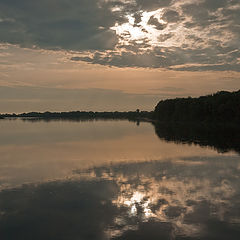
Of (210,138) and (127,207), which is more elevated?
(210,138)

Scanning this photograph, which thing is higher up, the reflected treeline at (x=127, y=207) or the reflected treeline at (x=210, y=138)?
the reflected treeline at (x=210, y=138)

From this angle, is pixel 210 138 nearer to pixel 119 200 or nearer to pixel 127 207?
pixel 119 200

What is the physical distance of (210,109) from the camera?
14012 cm

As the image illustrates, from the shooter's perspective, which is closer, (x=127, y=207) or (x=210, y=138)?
(x=127, y=207)

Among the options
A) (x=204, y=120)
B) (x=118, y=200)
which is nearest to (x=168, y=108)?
(x=204, y=120)

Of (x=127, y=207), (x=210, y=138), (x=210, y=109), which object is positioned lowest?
(x=127, y=207)

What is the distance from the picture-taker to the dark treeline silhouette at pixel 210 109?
12500 cm

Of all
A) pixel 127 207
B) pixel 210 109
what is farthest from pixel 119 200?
pixel 210 109

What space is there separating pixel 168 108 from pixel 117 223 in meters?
179

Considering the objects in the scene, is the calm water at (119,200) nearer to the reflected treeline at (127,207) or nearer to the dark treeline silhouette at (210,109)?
the reflected treeline at (127,207)

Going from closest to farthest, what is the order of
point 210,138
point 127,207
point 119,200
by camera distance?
point 127,207 < point 119,200 < point 210,138

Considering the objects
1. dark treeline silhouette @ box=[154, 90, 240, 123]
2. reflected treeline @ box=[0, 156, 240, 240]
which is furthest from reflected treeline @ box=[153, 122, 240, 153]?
dark treeline silhouette @ box=[154, 90, 240, 123]

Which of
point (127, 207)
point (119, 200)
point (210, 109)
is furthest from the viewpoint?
point (210, 109)

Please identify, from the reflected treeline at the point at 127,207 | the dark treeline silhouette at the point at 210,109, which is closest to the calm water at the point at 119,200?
the reflected treeline at the point at 127,207
